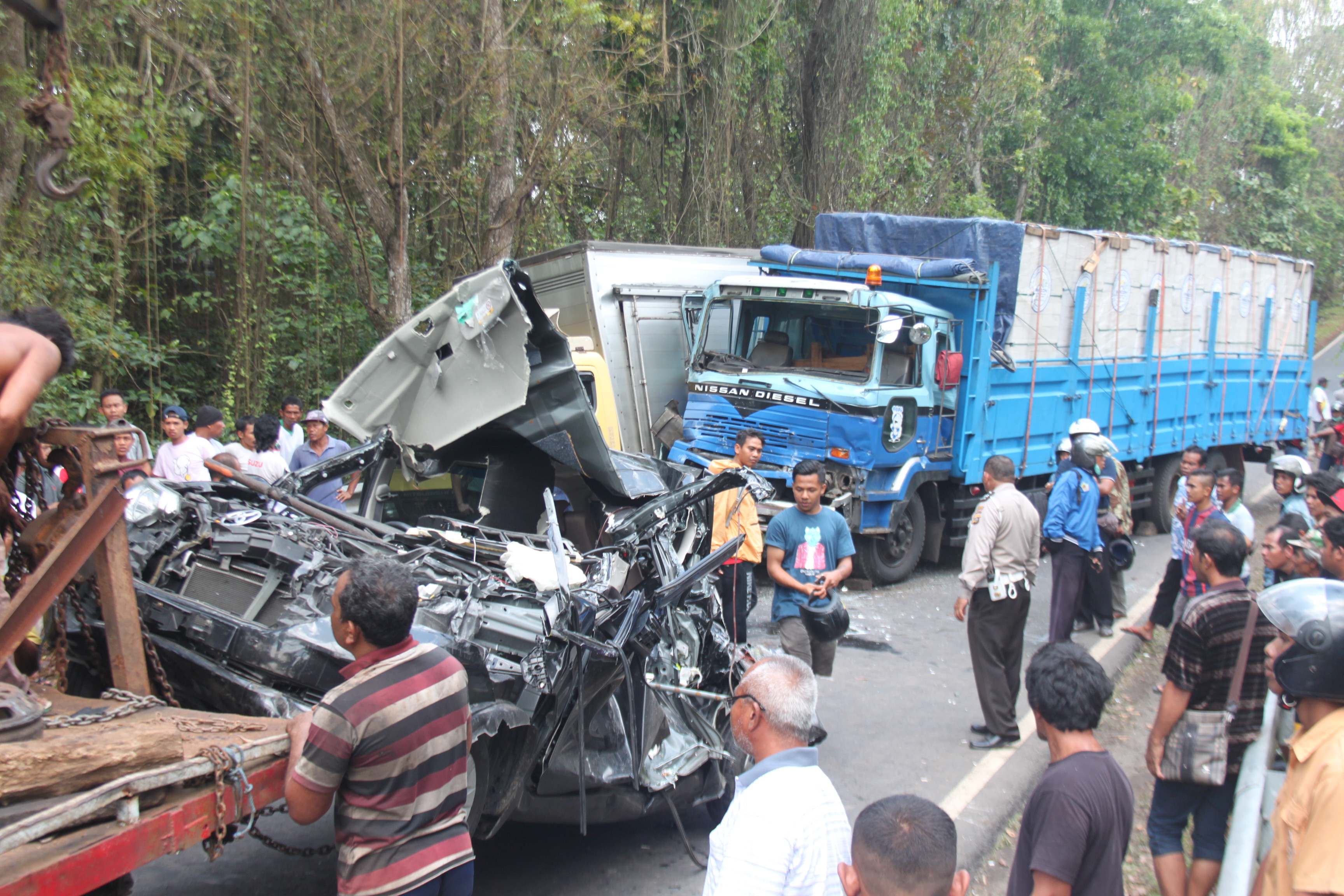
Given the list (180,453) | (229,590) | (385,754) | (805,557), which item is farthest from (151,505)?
(180,453)

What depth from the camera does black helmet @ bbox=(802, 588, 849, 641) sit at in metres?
5.67

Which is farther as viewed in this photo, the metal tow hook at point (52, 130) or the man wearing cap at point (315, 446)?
the man wearing cap at point (315, 446)

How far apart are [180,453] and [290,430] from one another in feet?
5.40

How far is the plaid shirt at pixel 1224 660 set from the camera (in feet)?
12.4

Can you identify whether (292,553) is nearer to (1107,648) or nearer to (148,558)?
(148,558)

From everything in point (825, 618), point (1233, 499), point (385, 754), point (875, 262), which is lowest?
point (825, 618)

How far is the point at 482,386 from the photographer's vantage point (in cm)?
509

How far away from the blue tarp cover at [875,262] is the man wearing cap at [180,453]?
593 centimetres

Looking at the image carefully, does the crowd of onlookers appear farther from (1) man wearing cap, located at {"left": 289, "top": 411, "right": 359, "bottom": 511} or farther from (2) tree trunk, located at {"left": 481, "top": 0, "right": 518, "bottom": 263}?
(2) tree trunk, located at {"left": 481, "top": 0, "right": 518, "bottom": 263}

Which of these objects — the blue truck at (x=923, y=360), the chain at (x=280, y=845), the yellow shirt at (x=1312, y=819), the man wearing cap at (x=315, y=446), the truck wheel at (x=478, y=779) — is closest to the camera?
the yellow shirt at (x=1312, y=819)

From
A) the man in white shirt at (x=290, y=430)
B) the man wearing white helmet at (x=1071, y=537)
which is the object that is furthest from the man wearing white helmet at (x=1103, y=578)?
the man in white shirt at (x=290, y=430)

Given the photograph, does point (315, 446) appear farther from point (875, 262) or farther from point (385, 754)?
point (385, 754)

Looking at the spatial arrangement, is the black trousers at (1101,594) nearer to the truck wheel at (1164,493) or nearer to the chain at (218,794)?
the truck wheel at (1164,493)

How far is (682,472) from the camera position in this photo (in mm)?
5676
